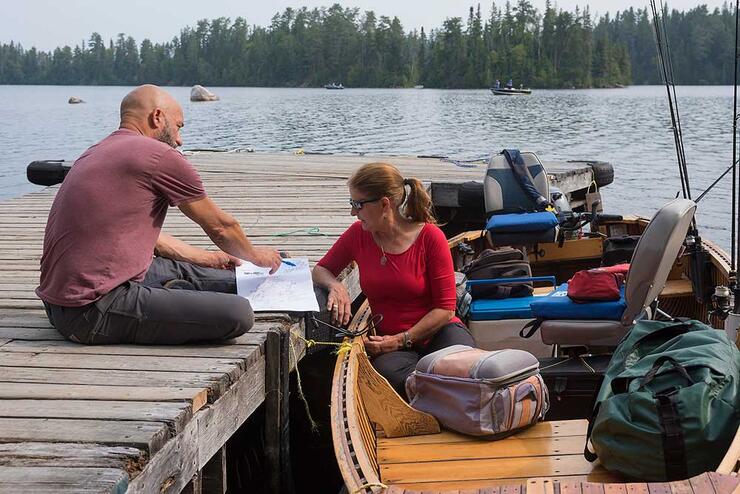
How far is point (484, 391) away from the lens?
366 centimetres

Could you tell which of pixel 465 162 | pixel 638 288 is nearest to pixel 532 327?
pixel 638 288

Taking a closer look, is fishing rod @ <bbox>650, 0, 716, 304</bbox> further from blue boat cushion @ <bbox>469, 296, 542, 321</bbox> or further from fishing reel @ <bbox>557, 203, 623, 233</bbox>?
blue boat cushion @ <bbox>469, 296, 542, 321</bbox>

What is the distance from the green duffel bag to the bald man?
180cm

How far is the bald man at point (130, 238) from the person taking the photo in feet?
12.9

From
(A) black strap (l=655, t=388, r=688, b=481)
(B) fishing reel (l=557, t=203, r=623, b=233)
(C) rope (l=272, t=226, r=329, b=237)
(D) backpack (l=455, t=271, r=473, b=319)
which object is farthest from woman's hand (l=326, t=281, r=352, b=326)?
(B) fishing reel (l=557, t=203, r=623, b=233)

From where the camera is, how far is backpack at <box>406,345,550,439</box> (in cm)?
365

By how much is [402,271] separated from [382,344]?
1.23 ft

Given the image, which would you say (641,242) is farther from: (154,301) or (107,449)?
(107,449)

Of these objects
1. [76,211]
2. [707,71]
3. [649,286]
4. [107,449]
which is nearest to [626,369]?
[649,286]

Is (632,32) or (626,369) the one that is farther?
(632,32)

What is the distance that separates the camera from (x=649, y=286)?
4.34 metres

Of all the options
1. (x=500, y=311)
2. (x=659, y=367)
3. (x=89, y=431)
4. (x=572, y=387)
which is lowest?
(x=572, y=387)

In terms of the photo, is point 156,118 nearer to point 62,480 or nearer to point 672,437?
point 62,480

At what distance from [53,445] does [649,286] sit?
2784 mm
